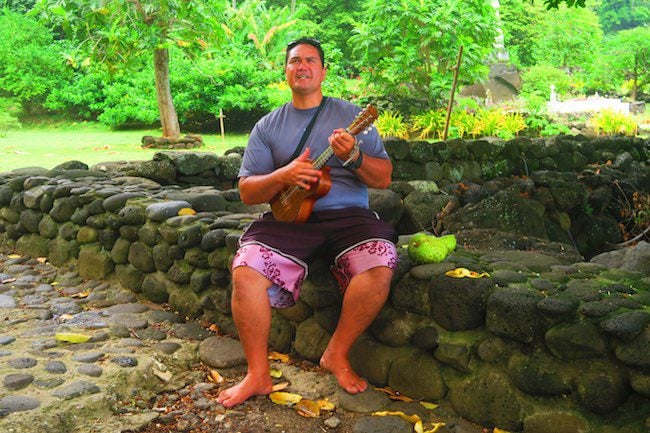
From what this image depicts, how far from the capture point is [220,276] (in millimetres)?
3967

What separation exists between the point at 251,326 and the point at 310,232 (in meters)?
0.51

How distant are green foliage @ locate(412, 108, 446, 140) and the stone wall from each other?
170 inches

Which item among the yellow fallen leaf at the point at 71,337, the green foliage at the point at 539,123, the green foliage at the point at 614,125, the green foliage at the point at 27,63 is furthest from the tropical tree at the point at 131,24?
the yellow fallen leaf at the point at 71,337

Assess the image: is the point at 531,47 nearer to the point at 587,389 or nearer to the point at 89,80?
the point at 89,80

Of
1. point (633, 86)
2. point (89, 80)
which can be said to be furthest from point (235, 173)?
point (633, 86)

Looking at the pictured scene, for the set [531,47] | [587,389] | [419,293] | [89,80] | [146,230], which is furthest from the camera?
[531,47]

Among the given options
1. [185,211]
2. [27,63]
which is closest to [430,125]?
[185,211]


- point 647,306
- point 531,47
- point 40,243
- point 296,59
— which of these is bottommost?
point 40,243

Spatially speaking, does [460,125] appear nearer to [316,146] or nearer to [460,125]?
[460,125]

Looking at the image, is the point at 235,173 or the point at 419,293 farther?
the point at 235,173

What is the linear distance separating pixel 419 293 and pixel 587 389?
83 cm

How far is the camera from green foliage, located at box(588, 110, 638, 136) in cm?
1185

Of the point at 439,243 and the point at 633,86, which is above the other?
the point at 633,86

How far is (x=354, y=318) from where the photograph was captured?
3.01 meters
